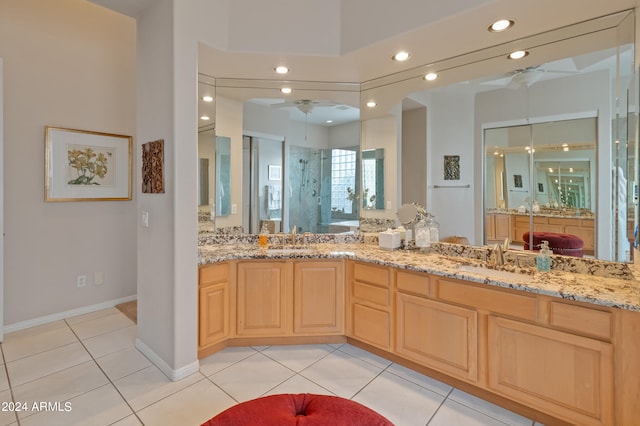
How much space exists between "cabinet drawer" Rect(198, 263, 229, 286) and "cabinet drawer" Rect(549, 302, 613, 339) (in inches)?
89.6

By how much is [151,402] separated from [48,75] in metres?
3.25

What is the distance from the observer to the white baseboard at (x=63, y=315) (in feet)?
9.94

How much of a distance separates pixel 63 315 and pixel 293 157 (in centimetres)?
293

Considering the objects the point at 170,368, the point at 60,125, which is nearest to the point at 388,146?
the point at 170,368

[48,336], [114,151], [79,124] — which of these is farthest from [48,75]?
[48,336]

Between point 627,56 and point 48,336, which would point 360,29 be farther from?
point 48,336

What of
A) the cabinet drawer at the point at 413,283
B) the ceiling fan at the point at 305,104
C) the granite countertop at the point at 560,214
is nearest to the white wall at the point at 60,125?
the ceiling fan at the point at 305,104

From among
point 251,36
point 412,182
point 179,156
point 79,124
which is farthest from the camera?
point 79,124

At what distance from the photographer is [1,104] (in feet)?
9.04

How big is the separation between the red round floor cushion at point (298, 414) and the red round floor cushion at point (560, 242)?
6.37ft

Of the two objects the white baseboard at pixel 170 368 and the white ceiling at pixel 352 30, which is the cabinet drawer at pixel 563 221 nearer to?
the white ceiling at pixel 352 30

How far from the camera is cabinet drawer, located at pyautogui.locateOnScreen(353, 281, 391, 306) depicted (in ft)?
8.34

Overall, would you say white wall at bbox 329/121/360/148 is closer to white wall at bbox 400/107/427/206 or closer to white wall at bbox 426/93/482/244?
white wall at bbox 400/107/427/206

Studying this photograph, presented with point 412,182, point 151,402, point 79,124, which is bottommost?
point 151,402
